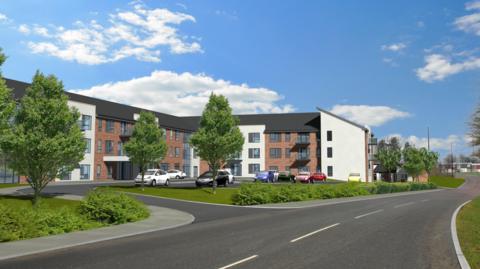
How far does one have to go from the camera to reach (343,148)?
246 feet

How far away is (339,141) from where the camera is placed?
247 ft

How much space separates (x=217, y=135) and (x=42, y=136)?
1456 centimetres

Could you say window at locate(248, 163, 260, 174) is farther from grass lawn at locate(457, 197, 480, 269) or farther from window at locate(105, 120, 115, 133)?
grass lawn at locate(457, 197, 480, 269)

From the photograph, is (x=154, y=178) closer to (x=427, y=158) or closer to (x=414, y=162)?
(x=414, y=162)

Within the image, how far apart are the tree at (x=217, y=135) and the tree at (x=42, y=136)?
12.1 meters

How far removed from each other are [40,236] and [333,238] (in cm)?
838

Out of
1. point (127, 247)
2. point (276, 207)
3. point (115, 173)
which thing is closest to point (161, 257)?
point (127, 247)

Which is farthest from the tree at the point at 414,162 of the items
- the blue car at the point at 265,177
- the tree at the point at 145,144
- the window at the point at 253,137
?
the tree at the point at 145,144

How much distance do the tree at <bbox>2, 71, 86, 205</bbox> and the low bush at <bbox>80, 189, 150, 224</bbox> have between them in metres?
7.61

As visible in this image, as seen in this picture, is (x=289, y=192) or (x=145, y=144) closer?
(x=289, y=192)

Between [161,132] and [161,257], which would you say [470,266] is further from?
[161,132]

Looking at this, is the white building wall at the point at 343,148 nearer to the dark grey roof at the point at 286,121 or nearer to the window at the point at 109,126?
the dark grey roof at the point at 286,121

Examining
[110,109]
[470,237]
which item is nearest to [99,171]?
[110,109]

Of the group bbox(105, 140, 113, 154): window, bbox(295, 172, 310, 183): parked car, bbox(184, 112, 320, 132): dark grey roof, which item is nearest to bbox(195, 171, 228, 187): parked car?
bbox(295, 172, 310, 183): parked car
